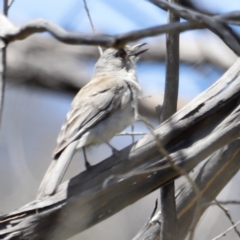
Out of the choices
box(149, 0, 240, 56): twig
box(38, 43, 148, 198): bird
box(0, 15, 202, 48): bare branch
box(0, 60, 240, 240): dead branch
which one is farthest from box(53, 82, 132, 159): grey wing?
box(149, 0, 240, 56): twig

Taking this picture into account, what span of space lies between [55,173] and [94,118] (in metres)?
0.62

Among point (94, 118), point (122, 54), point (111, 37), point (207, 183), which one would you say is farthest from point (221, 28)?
point (122, 54)

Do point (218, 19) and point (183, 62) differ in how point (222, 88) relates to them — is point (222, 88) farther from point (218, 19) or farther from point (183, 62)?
point (183, 62)

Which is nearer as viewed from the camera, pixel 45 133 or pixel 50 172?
pixel 50 172

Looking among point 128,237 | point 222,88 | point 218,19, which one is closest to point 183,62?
point 128,237

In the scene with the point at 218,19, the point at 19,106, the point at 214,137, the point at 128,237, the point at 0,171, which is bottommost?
the point at 218,19

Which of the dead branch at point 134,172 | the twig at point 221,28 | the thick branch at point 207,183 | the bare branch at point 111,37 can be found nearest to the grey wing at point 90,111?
the dead branch at point 134,172

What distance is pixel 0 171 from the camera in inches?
215

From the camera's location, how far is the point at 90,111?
2830 millimetres

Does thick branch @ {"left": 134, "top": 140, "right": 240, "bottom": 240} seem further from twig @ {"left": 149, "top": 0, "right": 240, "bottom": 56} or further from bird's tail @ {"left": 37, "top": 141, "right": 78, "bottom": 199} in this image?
twig @ {"left": 149, "top": 0, "right": 240, "bottom": 56}

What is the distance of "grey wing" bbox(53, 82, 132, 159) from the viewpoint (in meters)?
2.60

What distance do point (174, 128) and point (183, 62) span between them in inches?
101

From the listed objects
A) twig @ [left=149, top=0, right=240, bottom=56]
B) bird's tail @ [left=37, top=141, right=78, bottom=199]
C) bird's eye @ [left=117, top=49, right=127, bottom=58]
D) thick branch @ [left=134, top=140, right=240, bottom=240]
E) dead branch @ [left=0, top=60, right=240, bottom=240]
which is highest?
bird's eye @ [left=117, top=49, right=127, bottom=58]

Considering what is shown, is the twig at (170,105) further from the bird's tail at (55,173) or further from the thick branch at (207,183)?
the bird's tail at (55,173)
